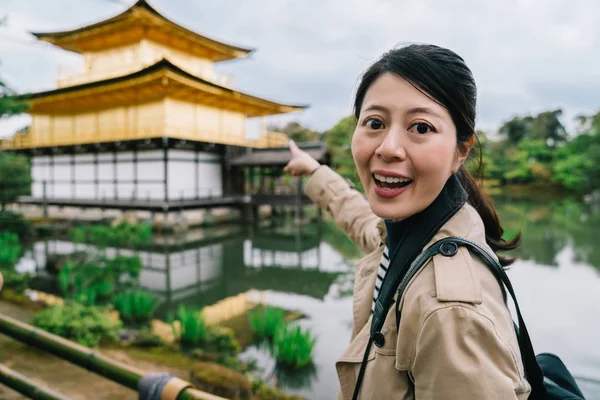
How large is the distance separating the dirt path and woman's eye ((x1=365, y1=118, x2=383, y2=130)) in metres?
3.09

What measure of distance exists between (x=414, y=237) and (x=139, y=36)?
15826mm

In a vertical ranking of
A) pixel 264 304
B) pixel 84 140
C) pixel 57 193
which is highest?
pixel 84 140

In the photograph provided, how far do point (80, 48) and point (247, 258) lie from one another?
13.0 meters

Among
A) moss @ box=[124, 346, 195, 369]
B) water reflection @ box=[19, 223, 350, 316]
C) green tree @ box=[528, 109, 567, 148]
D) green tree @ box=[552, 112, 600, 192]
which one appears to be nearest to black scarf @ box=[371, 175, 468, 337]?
moss @ box=[124, 346, 195, 369]

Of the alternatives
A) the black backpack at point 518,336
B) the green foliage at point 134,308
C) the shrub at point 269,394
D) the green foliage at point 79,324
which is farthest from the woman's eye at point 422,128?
the green foliage at point 134,308

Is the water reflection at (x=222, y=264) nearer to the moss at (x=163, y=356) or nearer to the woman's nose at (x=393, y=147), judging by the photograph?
the moss at (x=163, y=356)

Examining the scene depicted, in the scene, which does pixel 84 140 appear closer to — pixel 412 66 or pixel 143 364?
pixel 143 364

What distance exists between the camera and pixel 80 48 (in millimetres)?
15789

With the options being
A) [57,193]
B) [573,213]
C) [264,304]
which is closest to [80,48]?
[57,193]

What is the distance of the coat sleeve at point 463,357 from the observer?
566mm

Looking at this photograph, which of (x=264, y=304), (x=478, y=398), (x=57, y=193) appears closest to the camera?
(x=478, y=398)

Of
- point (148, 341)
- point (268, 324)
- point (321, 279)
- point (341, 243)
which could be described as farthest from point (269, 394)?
point (341, 243)

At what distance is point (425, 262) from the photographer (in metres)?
0.69

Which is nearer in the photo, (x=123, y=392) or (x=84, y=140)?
(x=123, y=392)
